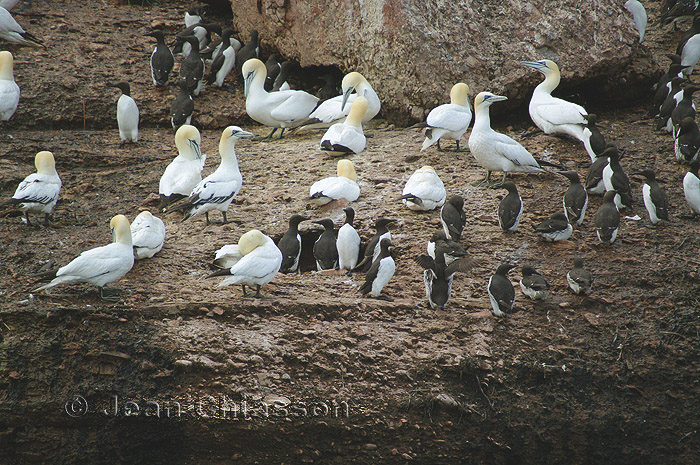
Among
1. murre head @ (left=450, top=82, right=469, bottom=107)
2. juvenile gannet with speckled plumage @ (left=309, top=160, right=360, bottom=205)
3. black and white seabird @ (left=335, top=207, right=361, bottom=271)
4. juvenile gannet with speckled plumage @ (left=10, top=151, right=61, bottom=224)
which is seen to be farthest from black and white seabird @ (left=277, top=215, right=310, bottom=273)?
murre head @ (left=450, top=82, right=469, bottom=107)

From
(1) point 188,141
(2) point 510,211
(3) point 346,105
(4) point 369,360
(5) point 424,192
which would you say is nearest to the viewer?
Result: (4) point 369,360

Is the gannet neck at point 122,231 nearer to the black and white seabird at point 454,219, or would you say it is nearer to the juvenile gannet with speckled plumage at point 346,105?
the black and white seabird at point 454,219

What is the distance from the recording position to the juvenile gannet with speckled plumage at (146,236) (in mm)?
7496

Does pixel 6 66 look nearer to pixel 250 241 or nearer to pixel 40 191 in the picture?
pixel 40 191

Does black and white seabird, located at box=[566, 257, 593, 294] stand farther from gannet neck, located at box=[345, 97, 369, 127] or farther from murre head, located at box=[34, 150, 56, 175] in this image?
murre head, located at box=[34, 150, 56, 175]

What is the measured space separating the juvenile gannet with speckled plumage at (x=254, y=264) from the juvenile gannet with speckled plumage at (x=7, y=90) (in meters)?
6.05

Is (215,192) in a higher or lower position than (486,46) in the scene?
lower

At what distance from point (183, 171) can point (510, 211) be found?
14.3 feet

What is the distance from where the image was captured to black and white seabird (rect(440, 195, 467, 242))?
7.75 metres

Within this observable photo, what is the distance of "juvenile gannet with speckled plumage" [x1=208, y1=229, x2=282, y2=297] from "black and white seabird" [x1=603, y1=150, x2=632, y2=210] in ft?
14.2

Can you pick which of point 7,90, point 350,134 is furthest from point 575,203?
point 7,90

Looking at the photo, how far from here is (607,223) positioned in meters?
7.70

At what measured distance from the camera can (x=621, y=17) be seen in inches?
468

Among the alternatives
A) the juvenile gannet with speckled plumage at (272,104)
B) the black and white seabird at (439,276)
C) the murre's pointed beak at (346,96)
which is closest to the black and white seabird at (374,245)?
the black and white seabird at (439,276)
